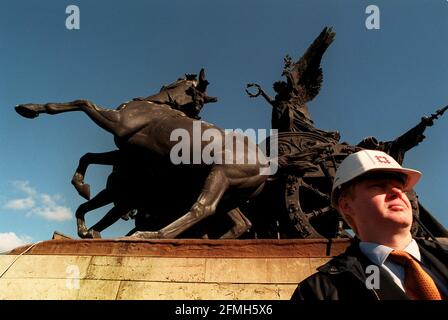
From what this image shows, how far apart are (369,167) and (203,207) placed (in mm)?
3437

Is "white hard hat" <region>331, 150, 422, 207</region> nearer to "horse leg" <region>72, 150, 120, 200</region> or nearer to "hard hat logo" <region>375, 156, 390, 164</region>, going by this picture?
"hard hat logo" <region>375, 156, 390, 164</region>

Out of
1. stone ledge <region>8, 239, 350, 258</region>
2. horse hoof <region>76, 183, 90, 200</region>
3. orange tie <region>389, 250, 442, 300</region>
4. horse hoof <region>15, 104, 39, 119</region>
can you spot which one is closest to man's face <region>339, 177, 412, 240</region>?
orange tie <region>389, 250, 442, 300</region>

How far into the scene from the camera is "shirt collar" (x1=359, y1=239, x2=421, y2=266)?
1.66m

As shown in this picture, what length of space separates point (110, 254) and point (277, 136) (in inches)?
219

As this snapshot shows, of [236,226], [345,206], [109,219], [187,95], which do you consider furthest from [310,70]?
[345,206]

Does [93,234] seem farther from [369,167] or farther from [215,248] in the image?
[369,167]

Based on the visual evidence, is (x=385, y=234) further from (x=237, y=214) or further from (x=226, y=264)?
(x=237, y=214)

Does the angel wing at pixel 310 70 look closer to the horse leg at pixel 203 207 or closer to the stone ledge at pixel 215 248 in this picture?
the horse leg at pixel 203 207

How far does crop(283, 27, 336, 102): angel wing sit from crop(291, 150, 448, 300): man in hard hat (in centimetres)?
911

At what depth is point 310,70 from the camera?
11562 mm

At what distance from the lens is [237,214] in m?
6.08
